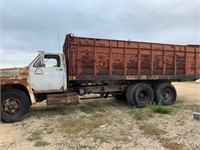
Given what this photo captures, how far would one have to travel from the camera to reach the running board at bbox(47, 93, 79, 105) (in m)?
8.53

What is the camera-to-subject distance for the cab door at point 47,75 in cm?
844

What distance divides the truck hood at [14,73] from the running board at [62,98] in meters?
1.16

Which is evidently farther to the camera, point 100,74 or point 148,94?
point 148,94

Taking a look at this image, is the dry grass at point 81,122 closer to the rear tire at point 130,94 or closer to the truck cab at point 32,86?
the truck cab at point 32,86

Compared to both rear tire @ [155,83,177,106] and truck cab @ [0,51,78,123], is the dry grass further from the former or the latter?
rear tire @ [155,83,177,106]

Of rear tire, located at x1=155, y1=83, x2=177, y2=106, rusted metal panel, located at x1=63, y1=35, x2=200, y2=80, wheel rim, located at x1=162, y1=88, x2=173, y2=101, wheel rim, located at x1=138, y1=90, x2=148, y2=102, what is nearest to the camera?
rusted metal panel, located at x1=63, y1=35, x2=200, y2=80

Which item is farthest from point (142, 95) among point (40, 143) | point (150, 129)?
point (40, 143)

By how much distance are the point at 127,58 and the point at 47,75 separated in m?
3.45

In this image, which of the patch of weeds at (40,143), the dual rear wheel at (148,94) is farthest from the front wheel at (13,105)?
the dual rear wheel at (148,94)

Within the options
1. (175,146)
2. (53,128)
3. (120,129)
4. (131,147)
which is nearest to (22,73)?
(53,128)

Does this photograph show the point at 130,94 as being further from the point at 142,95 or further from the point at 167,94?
the point at 167,94

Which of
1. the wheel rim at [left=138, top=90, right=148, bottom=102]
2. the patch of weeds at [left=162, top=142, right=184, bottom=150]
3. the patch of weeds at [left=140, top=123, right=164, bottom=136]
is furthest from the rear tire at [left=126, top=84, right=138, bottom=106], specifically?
the patch of weeds at [left=162, top=142, right=184, bottom=150]

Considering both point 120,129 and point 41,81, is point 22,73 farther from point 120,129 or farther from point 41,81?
point 120,129

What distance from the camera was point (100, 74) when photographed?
9.51m
